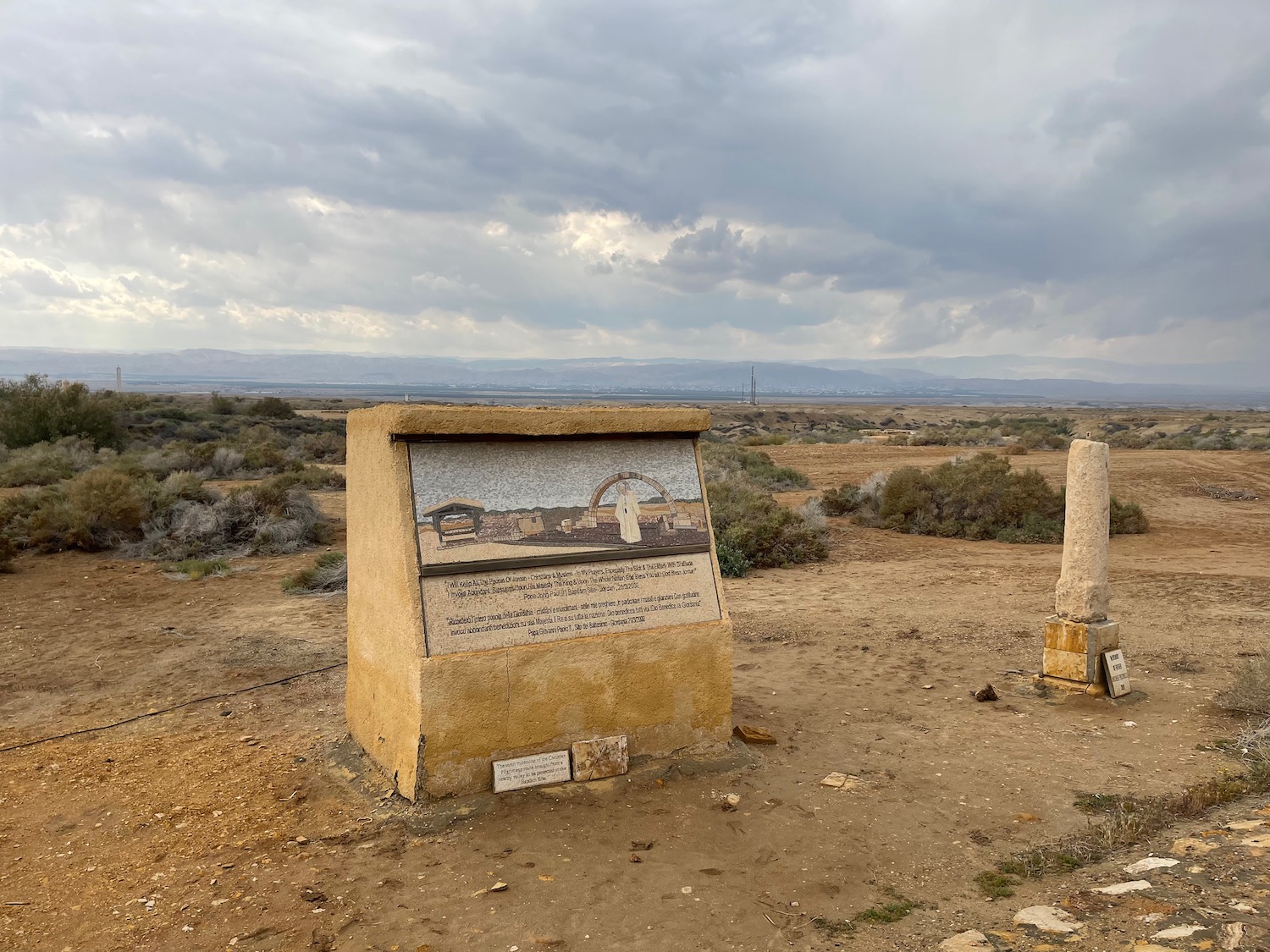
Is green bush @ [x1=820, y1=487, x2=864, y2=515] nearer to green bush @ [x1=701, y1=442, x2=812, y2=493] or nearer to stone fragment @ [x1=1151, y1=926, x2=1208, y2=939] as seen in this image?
green bush @ [x1=701, y1=442, x2=812, y2=493]

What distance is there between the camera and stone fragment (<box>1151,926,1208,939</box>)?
3121mm

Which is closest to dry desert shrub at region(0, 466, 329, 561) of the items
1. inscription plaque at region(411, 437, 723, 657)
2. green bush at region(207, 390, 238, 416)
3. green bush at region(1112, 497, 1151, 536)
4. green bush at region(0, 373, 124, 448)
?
inscription plaque at region(411, 437, 723, 657)

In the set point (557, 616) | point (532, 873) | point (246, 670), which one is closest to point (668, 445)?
point (557, 616)

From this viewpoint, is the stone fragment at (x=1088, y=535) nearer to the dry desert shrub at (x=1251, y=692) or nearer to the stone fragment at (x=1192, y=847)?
the dry desert shrub at (x=1251, y=692)

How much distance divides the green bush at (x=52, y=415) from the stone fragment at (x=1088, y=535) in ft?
79.2

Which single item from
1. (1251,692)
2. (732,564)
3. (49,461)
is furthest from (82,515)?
(1251,692)

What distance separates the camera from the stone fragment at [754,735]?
5672 millimetres

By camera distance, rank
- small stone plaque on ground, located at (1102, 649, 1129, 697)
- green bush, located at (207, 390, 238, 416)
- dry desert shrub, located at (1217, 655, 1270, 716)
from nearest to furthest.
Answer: dry desert shrub, located at (1217, 655, 1270, 716)
small stone plaque on ground, located at (1102, 649, 1129, 697)
green bush, located at (207, 390, 238, 416)

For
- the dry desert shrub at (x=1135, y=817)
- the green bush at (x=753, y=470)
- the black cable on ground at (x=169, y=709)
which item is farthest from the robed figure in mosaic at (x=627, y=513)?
the green bush at (x=753, y=470)

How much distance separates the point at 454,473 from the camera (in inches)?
191

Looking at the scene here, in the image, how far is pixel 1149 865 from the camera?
383 centimetres

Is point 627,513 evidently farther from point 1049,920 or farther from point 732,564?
point 732,564

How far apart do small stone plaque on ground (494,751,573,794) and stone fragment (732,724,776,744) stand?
1.34 m

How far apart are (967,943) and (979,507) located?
12900 mm
